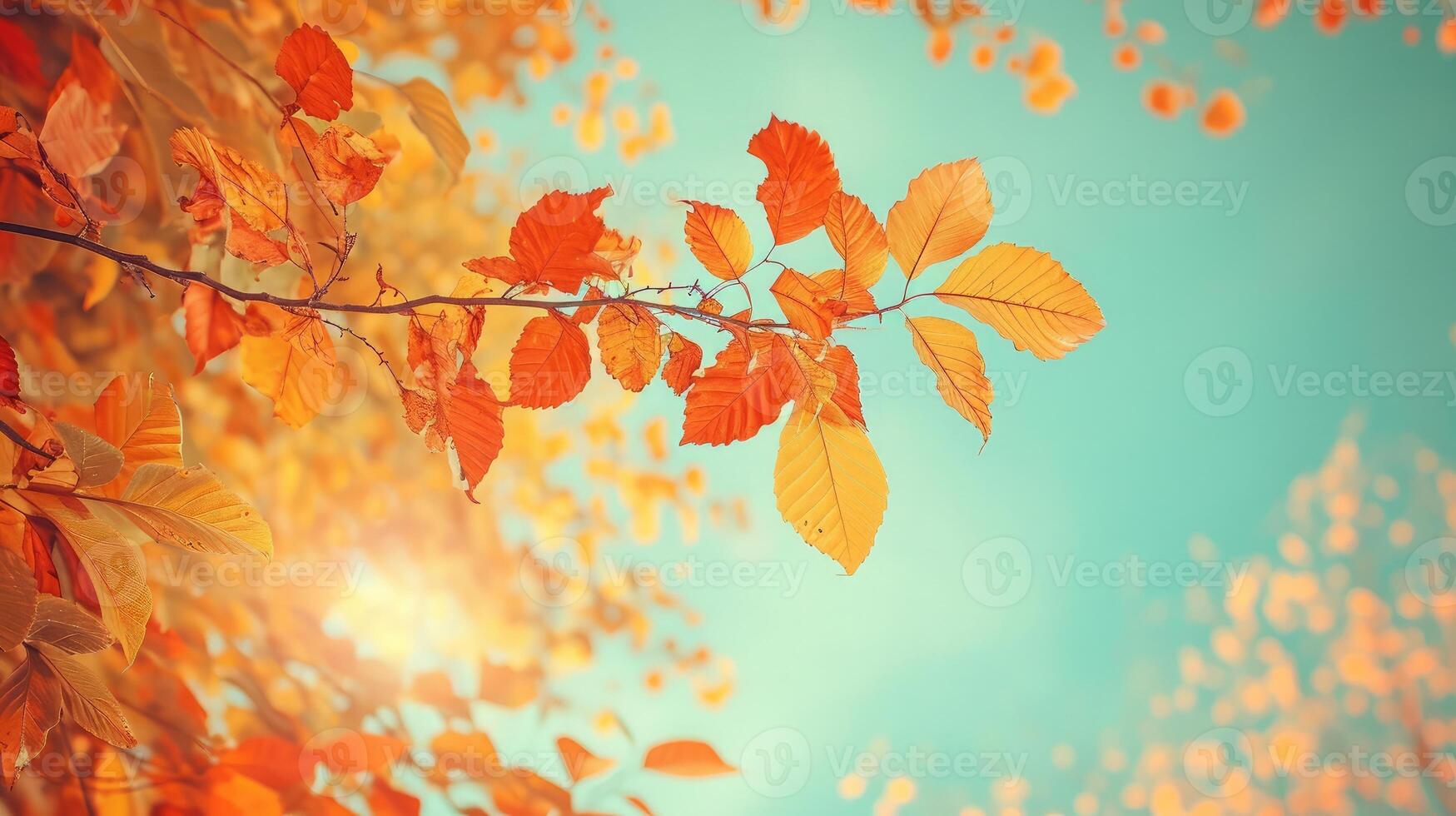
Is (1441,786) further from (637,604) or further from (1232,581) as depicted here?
(637,604)

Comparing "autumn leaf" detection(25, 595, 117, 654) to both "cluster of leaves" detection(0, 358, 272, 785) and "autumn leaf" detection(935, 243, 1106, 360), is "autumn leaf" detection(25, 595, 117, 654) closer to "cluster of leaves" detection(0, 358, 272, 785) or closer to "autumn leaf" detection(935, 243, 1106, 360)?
"cluster of leaves" detection(0, 358, 272, 785)

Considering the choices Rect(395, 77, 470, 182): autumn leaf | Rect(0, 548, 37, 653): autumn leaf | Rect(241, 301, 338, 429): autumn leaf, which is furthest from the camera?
Rect(395, 77, 470, 182): autumn leaf

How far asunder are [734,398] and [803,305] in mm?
43

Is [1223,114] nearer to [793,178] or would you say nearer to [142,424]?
[793,178]

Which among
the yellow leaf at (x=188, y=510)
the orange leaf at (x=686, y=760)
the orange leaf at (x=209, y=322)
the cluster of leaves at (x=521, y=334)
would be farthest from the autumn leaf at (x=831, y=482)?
the orange leaf at (x=686, y=760)

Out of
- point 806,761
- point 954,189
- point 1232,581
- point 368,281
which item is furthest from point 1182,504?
point 368,281

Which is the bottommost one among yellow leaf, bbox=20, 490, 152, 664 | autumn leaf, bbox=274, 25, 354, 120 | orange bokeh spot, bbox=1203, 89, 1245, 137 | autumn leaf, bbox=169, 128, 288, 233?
yellow leaf, bbox=20, 490, 152, 664

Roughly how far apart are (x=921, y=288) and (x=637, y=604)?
15.0 inches

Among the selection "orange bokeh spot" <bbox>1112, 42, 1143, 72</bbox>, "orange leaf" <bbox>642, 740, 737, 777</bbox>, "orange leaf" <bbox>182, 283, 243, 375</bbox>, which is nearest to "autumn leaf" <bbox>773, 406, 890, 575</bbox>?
"orange leaf" <bbox>182, 283, 243, 375</bbox>

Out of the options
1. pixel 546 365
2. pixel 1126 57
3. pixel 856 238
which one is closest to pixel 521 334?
pixel 546 365

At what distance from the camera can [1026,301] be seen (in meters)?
0.30

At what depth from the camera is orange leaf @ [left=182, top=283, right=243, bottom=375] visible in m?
0.39

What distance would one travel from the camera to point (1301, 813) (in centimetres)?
71

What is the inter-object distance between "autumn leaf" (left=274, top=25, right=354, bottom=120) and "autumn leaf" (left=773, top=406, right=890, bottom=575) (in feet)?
0.68
